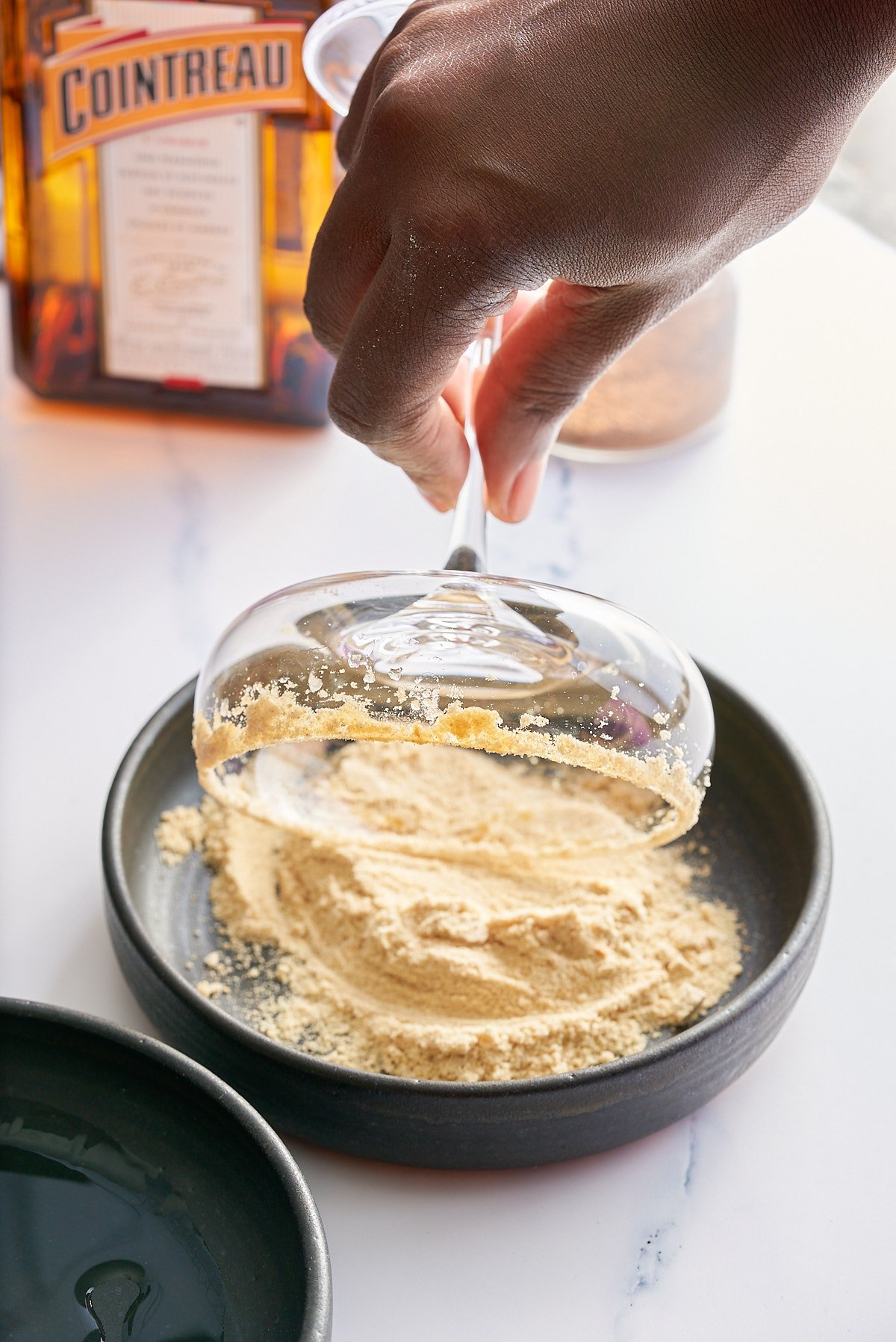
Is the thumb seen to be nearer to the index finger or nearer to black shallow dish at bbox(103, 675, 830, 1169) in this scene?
the index finger

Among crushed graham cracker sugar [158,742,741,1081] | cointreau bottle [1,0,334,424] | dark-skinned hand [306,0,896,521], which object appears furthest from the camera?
cointreau bottle [1,0,334,424]

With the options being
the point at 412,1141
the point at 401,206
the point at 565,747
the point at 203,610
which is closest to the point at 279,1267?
the point at 412,1141

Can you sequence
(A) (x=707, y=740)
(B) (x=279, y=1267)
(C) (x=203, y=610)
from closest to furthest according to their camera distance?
1. (B) (x=279, y=1267)
2. (A) (x=707, y=740)
3. (C) (x=203, y=610)

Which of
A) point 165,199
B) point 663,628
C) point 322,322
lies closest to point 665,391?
point 663,628

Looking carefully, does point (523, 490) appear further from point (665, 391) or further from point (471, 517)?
point (665, 391)

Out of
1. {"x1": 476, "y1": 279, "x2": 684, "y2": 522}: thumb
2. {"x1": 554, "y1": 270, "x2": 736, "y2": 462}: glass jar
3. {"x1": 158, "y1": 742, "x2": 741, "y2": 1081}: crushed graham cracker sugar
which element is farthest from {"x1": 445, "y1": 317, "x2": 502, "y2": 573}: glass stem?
{"x1": 554, "y1": 270, "x2": 736, "y2": 462}: glass jar

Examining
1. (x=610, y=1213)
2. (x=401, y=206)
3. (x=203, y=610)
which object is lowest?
(x=610, y=1213)

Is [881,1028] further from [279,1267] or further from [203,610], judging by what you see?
[203,610]
